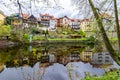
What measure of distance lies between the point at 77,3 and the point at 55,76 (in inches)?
352

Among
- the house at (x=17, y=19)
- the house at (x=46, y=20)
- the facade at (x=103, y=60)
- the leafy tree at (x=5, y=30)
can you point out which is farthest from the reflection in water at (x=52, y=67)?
the house at (x=17, y=19)

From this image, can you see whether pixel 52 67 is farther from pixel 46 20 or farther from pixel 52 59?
pixel 52 59

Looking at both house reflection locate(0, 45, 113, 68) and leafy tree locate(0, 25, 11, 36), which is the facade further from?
leafy tree locate(0, 25, 11, 36)

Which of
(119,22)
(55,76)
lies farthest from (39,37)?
(119,22)

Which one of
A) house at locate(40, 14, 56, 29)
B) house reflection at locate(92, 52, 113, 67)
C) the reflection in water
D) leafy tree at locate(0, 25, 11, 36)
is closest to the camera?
house at locate(40, 14, 56, 29)

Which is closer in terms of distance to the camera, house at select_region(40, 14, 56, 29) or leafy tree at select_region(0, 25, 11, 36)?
house at select_region(40, 14, 56, 29)

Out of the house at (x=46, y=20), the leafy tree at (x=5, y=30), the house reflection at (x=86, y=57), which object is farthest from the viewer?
the leafy tree at (x=5, y=30)

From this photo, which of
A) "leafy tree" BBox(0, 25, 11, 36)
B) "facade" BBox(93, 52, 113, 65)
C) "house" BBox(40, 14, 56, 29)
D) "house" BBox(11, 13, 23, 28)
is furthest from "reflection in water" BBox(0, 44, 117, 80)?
"house" BBox(11, 13, 23, 28)

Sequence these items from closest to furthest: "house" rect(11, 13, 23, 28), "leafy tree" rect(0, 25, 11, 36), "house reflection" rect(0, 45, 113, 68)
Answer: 1. "house" rect(11, 13, 23, 28)
2. "house reflection" rect(0, 45, 113, 68)
3. "leafy tree" rect(0, 25, 11, 36)

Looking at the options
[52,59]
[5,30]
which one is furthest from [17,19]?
[5,30]

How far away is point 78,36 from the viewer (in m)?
56.1

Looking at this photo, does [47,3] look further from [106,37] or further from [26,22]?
[106,37]

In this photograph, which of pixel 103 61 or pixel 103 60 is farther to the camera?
pixel 103 60

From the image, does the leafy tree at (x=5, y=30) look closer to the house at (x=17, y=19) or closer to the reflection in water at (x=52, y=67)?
the reflection in water at (x=52, y=67)
